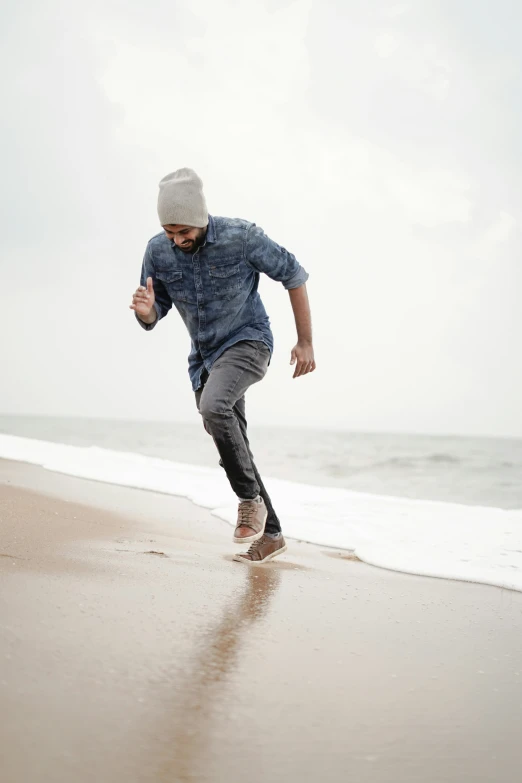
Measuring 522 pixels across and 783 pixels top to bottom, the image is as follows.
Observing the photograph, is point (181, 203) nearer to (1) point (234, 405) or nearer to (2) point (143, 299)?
(2) point (143, 299)

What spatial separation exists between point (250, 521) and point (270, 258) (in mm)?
1341

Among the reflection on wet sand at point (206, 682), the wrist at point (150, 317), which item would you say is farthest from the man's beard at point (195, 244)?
the reflection on wet sand at point (206, 682)

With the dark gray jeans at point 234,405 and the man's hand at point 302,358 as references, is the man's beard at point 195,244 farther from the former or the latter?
the man's hand at point 302,358

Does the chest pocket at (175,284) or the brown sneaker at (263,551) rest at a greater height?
the chest pocket at (175,284)

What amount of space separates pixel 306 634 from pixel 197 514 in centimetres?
343

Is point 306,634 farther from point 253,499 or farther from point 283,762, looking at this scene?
point 253,499

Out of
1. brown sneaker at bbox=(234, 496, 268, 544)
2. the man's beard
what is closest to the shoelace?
brown sneaker at bbox=(234, 496, 268, 544)

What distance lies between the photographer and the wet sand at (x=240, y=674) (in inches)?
50.8

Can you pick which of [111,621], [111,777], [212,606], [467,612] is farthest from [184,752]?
[467,612]

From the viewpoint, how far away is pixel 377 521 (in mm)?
5758

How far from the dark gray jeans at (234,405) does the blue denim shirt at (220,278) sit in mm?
81

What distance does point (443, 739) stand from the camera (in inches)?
57.7

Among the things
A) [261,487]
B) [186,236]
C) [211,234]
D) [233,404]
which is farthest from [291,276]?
[261,487]

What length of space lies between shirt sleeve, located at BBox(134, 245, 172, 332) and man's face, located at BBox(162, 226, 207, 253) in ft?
0.84
